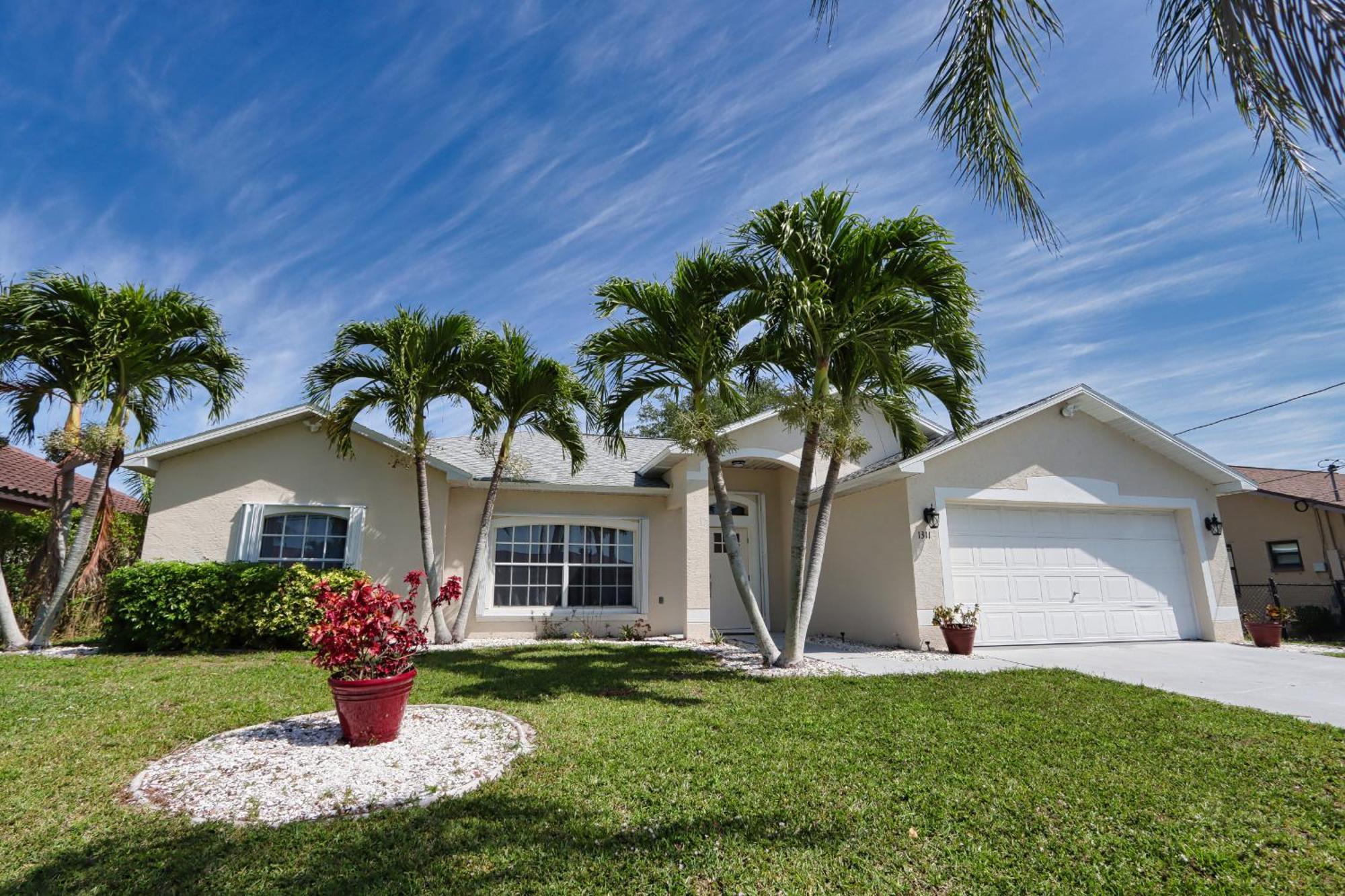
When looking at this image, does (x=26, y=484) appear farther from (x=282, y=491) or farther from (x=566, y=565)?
(x=566, y=565)

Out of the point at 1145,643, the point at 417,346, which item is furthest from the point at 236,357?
the point at 1145,643

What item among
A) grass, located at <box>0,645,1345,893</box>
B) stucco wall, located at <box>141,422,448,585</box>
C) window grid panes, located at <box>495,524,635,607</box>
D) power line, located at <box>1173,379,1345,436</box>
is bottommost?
grass, located at <box>0,645,1345,893</box>

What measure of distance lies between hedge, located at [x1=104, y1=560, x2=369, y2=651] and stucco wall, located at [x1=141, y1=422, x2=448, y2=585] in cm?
108

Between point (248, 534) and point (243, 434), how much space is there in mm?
1821

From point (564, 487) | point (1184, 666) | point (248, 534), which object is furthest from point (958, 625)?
point (248, 534)

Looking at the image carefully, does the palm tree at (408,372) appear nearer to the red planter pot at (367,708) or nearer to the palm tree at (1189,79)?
the red planter pot at (367,708)

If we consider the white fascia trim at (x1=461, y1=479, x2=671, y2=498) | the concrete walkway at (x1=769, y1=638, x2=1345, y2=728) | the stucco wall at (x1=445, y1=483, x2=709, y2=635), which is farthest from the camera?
the white fascia trim at (x1=461, y1=479, x2=671, y2=498)

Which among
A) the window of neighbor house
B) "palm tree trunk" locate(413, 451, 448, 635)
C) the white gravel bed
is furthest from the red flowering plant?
the window of neighbor house

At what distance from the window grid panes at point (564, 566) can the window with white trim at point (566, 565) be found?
1cm

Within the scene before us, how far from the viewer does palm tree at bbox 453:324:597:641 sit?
1146 centimetres

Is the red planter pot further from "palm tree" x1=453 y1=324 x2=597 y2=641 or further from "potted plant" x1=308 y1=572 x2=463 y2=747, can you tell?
"palm tree" x1=453 y1=324 x2=597 y2=641

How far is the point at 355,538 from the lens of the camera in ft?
37.9

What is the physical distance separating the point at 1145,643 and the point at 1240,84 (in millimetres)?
11198

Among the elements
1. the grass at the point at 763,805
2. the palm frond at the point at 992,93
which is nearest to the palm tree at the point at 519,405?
the grass at the point at 763,805
